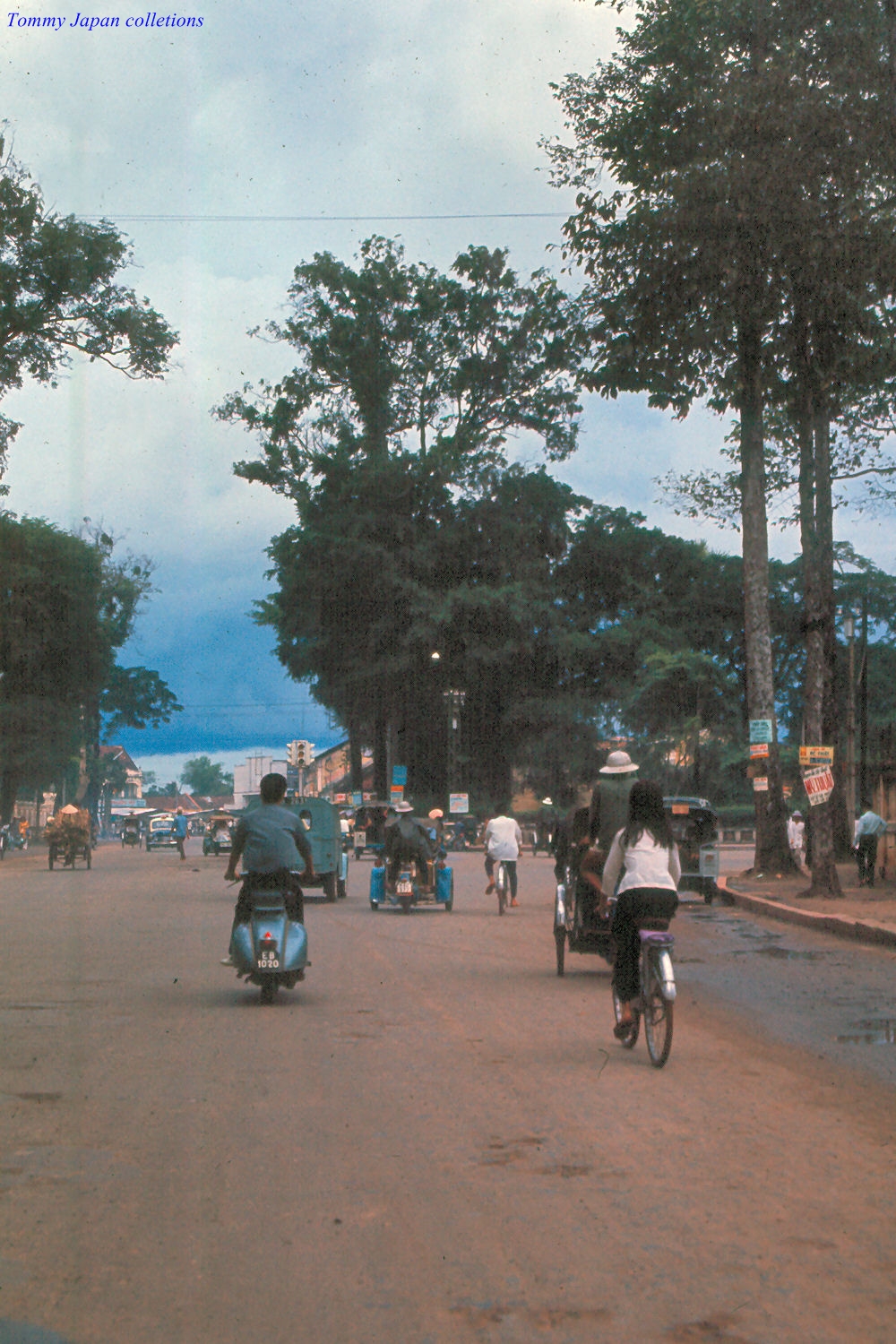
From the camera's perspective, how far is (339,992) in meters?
12.6

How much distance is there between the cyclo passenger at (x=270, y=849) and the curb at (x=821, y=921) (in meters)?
9.02

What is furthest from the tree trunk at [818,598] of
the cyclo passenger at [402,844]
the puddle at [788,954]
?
the puddle at [788,954]

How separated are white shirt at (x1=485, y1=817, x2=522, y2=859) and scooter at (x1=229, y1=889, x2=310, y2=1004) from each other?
11666 millimetres

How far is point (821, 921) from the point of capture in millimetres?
20797

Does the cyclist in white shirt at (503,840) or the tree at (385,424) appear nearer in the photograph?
the cyclist in white shirt at (503,840)

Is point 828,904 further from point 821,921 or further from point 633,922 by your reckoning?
point 633,922

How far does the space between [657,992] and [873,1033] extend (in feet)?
8.35

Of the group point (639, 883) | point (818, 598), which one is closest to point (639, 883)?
point (639, 883)

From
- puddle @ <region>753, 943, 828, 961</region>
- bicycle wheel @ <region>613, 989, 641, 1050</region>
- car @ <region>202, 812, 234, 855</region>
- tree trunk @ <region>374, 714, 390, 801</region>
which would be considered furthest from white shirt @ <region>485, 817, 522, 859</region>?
Result: tree trunk @ <region>374, 714, 390, 801</region>

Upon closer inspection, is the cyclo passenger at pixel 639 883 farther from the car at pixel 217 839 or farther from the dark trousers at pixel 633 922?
the car at pixel 217 839

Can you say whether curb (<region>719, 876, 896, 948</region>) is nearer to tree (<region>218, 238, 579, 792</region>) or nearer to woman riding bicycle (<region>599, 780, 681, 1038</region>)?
woman riding bicycle (<region>599, 780, 681, 1038</region>)

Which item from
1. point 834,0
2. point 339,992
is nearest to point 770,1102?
point 339,992

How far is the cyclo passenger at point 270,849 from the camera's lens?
450 inches

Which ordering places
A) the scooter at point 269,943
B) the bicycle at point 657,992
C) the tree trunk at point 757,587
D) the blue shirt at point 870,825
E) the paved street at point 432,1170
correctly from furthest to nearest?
the tree trunk at point 757,587, the blue shirt at point 870,825, the scooter at point 269,943, the bicycle at point 657,992, the paved street at point 432,1170
